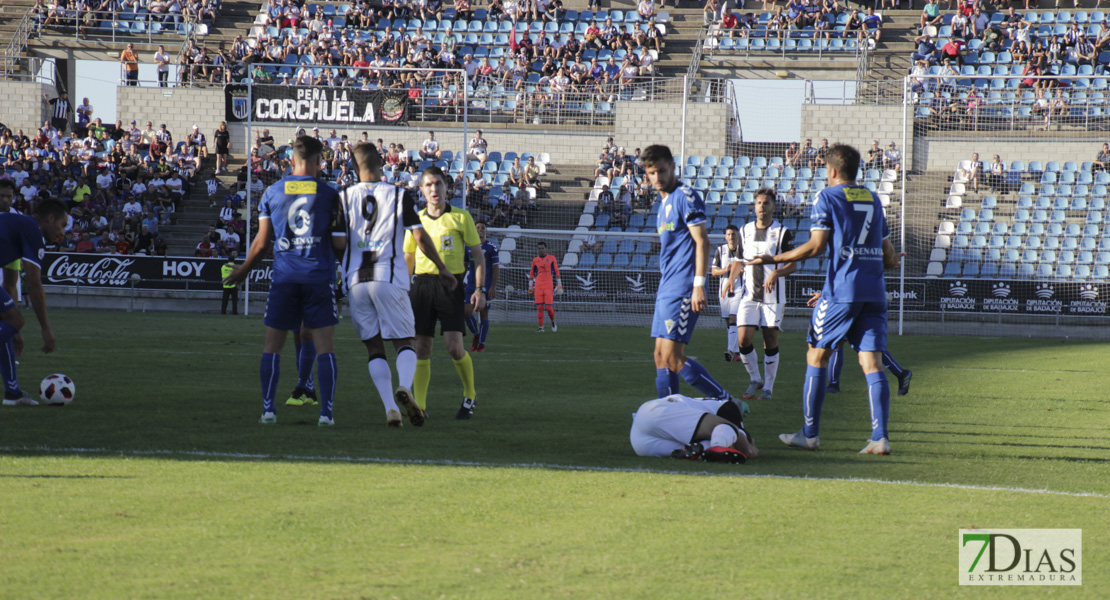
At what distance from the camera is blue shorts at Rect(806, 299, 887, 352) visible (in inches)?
289

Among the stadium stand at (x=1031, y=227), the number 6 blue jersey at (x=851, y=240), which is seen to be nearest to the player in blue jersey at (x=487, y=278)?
the number 6 blue jersey at (x=851, y=240)

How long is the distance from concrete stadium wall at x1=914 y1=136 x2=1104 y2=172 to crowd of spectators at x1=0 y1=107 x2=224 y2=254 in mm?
21617

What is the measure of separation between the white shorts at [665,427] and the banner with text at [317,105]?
26.2 m

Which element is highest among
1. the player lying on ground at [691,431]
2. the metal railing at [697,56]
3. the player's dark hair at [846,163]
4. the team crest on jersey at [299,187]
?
the metal railing at [697,56]

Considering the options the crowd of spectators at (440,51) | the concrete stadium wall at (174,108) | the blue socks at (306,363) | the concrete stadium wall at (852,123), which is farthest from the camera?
the concrete stadium wall at (174,108)

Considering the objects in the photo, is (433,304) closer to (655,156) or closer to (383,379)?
(383,379)

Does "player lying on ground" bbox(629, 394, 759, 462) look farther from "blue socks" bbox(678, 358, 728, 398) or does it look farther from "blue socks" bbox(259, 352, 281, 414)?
"blue socks" bbox(259, 352, 281, 414)

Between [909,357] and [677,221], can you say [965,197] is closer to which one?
[909,357]

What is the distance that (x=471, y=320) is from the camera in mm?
18578

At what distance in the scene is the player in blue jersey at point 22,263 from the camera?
8906 millimetres

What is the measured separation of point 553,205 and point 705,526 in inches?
1010

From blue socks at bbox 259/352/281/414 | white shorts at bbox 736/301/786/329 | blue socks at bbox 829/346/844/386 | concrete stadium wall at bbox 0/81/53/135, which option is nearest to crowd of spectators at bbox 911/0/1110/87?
blue socks at bbox 829/346/844/386

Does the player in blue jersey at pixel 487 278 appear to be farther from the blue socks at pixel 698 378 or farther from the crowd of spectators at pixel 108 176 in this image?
the crowd of spectators at pixel 108 176

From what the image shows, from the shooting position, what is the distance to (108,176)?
33.0m
